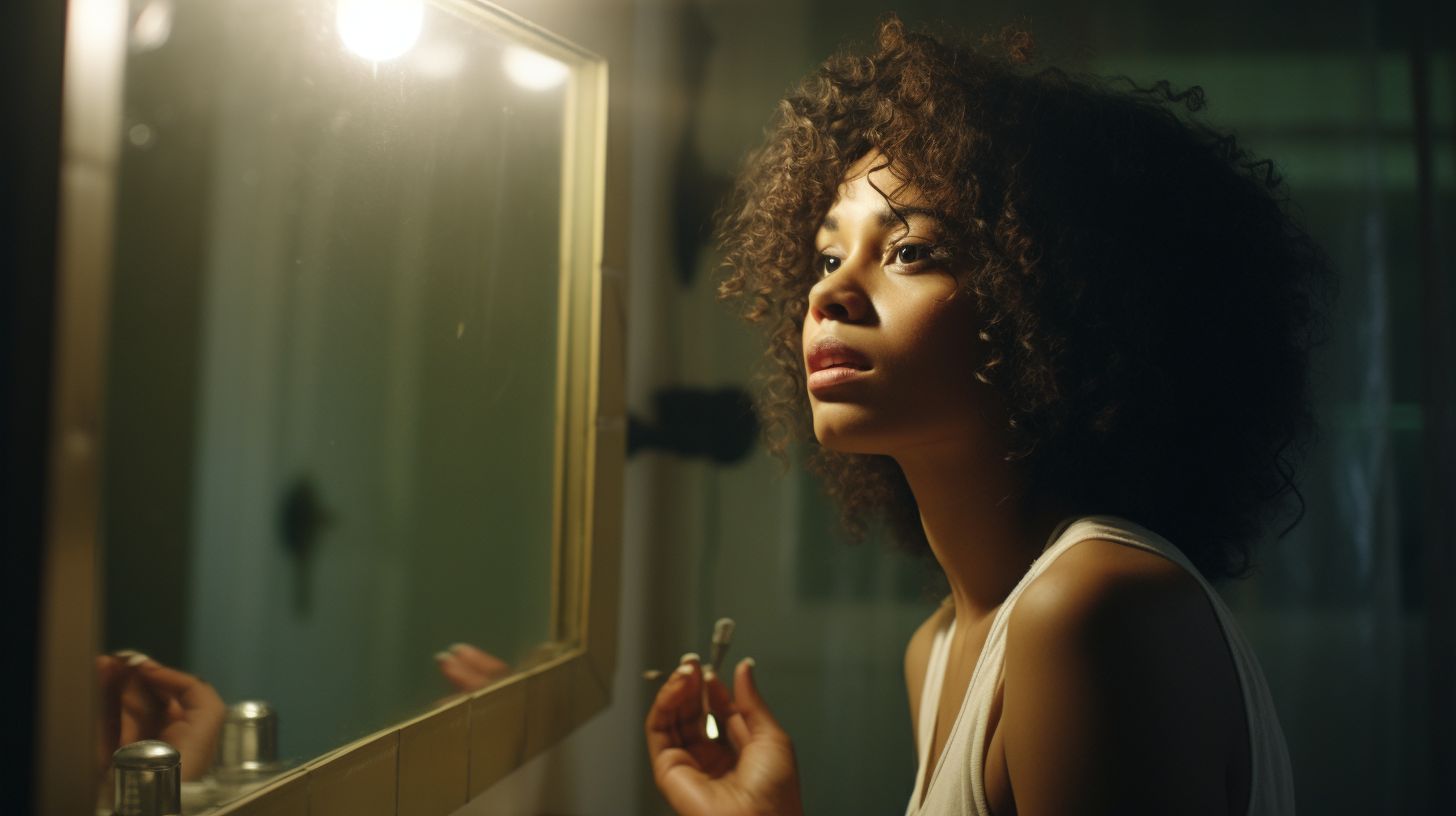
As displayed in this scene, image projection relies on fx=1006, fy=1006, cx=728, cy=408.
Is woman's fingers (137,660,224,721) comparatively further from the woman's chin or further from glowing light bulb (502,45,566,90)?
glowing light bulb (502,45,566,90)

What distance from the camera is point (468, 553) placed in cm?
94

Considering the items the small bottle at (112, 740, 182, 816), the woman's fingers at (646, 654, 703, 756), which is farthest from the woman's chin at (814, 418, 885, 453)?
the small bottle at (112, 740, 182, 816)

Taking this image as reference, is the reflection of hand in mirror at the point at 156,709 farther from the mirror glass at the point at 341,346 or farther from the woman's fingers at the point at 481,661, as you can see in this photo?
the woman's fingers at the point at 481,661

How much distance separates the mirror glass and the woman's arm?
497 millimetres

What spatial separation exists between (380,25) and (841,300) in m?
0.42

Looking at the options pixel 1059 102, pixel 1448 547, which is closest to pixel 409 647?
pixel 1059 102

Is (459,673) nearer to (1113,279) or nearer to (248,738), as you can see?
(248,738)

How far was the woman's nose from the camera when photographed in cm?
79

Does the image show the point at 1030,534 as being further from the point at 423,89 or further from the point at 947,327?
the point at 423,89

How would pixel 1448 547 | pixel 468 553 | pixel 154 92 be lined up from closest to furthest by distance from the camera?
1. pixel 154 92
2. pixel 468 553
3. pixel 1448 547

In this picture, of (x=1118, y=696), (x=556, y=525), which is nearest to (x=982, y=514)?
(x=1118, y=696)

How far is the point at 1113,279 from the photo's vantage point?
2.53 feet

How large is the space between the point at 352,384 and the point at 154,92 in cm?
26

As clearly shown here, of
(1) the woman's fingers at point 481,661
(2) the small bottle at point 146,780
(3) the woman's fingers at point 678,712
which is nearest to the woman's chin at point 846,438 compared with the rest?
(3) the woman's fingers at point 678,712
